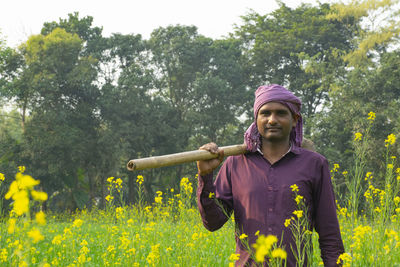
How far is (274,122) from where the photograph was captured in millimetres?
2100

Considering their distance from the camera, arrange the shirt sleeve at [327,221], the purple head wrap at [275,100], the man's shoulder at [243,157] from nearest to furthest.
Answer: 1. the shirt sleeve at [327,221]
2. the purple head wrap at [275,100]
3. the man's shoulder at [243,157]

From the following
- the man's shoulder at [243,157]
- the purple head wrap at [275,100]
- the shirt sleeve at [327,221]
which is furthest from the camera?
the man's shoulder at [243,157]

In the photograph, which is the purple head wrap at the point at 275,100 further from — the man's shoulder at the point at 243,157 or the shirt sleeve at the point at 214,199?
the shirt sleeve at the point at 214,199

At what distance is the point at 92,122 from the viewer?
22641 mm

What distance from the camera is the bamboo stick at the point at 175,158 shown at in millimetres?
1645

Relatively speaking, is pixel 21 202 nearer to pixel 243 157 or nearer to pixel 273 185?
pixel 273 185

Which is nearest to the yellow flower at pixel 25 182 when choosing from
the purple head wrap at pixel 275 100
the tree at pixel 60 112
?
the purple head wrap at pixel 275 100

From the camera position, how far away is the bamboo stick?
5.40 feet

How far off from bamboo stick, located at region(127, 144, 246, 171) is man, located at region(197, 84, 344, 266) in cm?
5

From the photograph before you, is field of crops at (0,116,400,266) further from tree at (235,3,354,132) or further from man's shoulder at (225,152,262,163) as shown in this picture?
tree at (235,3,354,132)

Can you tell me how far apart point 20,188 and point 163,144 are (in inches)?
895

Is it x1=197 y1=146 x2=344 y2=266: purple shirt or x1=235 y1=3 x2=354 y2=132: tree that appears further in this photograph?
x1=235 y1=3 x2=354 y2=132: tree

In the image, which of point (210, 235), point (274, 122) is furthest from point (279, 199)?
point (210, 235)

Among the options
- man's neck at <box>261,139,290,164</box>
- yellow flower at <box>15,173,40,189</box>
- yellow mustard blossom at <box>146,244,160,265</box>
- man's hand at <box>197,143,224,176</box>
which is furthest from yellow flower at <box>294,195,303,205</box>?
yellow mustard blossom at <box>146,244,160,265</box>
